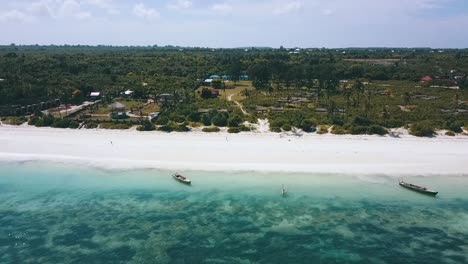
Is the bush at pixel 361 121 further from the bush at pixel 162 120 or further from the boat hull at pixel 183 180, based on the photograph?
the boat hull at pixel 183 180

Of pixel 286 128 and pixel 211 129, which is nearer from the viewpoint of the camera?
pixel 286 128

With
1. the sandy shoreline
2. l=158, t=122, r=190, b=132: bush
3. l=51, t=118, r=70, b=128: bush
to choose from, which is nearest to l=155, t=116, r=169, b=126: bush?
l=158, t=122, r=190, b=132: bush

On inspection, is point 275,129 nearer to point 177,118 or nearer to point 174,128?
point 174,128

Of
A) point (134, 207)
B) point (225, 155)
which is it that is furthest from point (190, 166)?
point (134, 207)

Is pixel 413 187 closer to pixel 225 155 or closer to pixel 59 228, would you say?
pixel 225 155

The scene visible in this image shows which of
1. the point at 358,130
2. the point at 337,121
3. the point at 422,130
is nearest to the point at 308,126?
the point at 337,121
